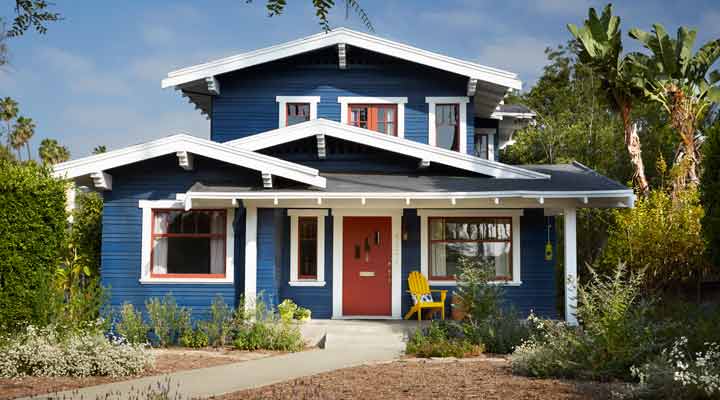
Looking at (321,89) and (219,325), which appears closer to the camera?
(219,325)

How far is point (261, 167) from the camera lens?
13.7m

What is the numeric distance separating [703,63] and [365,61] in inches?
365

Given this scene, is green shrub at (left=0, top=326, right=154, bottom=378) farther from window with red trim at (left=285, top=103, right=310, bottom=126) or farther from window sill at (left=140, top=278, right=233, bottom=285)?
window with red trim at (left=285, top=103, right=310, bottom=126)

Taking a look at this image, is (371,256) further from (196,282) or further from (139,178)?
(139,178)

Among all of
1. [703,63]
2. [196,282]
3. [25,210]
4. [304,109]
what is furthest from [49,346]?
[703,63]

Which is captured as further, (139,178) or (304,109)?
(304,109)

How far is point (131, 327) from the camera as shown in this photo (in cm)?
1270

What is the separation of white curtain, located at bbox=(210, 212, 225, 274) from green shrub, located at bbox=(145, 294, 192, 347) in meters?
1.13

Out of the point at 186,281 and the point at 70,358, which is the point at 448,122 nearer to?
the point at 186,281

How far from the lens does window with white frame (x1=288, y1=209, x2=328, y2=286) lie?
1573 centimetres

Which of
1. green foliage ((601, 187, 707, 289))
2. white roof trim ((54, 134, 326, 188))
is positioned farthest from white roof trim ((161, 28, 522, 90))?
green foliage ((601, 187, 707, 289))

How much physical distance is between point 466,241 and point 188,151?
239 inches

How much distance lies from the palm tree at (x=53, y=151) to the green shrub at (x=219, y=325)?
109 feet

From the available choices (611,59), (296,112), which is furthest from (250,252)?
(611,59)
